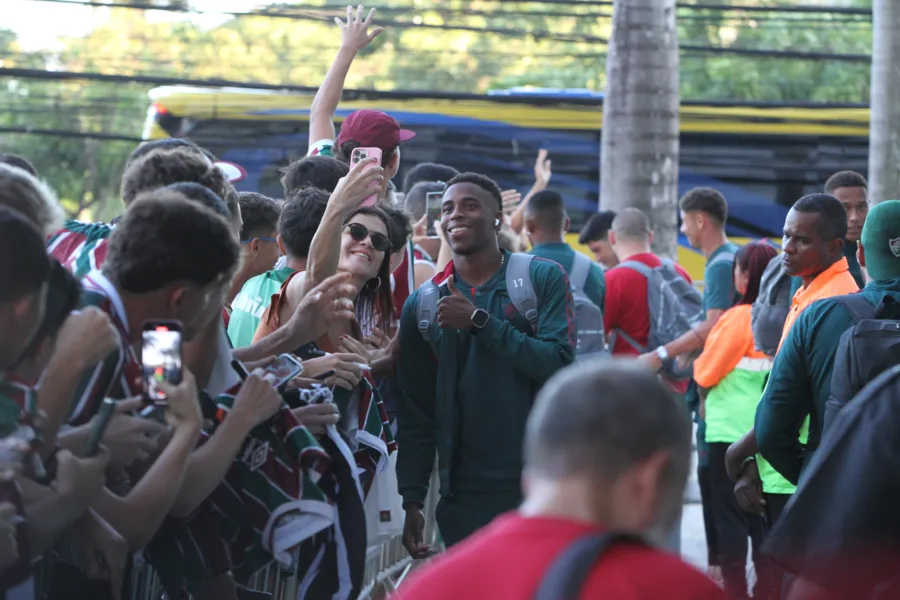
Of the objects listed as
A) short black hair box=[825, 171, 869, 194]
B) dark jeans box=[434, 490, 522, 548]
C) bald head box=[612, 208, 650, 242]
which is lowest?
dark jeans box=[434, 490, 522, 548]

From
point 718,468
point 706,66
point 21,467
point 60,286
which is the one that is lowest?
point 718,468

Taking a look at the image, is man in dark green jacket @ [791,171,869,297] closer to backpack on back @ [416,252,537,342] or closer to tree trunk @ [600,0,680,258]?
backpack on back @ [416,252,537,342]

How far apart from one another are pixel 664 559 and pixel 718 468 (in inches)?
237

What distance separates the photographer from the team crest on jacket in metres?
5.11

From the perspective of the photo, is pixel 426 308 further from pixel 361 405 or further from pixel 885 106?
pixel 885 106

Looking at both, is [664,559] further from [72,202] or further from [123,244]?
[72,202]

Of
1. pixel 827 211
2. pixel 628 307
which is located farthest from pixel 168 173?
pixel 628 307

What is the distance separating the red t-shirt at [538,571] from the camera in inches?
82.1

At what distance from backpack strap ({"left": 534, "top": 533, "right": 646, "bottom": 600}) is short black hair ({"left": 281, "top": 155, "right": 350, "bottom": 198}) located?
3686 millimetres

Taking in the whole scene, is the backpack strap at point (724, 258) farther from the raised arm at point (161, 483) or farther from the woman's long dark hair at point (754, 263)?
the raised arm at point (161, 483)

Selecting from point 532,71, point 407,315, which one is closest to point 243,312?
point 407,315

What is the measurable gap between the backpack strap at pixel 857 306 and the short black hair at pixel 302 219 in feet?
6.28

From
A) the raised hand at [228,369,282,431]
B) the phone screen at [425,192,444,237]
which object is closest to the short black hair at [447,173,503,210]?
the phone screen at [425,192,444,237]

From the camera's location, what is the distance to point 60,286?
3135 mm
